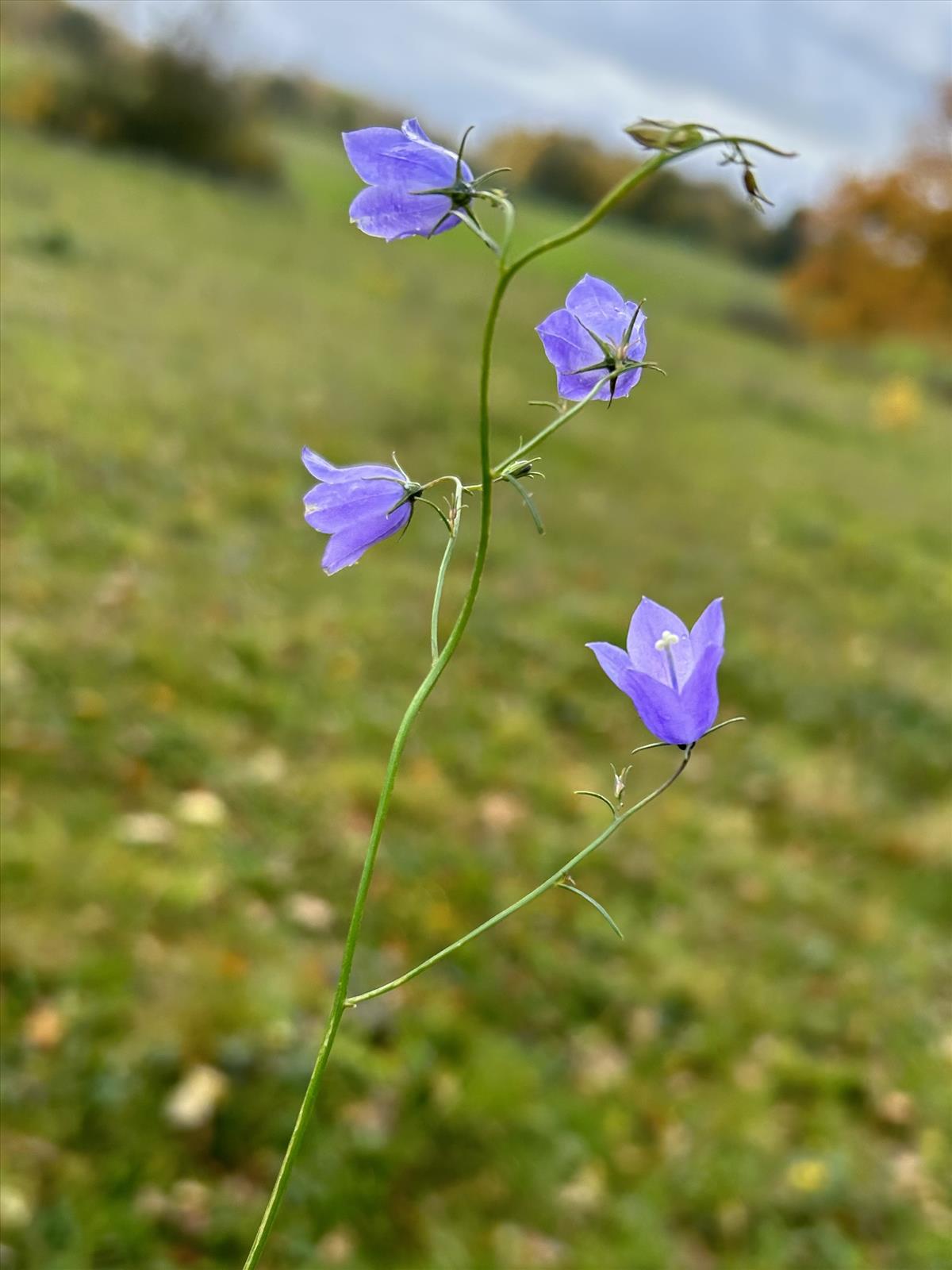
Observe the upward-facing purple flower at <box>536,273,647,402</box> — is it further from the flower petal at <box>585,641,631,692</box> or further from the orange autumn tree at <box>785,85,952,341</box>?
the orange autumn tree at <box>785,85,952,341</box>

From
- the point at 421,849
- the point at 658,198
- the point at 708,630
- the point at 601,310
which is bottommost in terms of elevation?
the point at 658,198

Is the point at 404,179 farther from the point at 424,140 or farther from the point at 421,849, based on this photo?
the point at 421,849

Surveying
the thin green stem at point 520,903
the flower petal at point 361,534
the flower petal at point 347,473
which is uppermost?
the flower petal at point 347,473

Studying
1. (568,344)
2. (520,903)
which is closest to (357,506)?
(568,344)

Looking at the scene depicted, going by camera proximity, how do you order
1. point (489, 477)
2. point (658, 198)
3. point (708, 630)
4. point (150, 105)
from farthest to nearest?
point (658, 198) → point (150, 105) → point (708, 630) → point (489, 477)

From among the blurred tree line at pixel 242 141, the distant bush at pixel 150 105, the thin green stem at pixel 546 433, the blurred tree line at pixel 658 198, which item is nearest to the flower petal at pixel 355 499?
the thin green stem at pixel 546 433

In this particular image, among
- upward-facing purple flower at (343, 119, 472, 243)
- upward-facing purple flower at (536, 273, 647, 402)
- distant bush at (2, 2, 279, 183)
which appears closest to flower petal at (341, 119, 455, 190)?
upward-facing purple flower at (343, 119, 472, 243)

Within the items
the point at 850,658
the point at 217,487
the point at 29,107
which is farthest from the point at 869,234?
the point at 217,487

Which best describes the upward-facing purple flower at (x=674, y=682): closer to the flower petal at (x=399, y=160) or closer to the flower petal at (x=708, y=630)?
the flower petal at (x=708, y=630)
